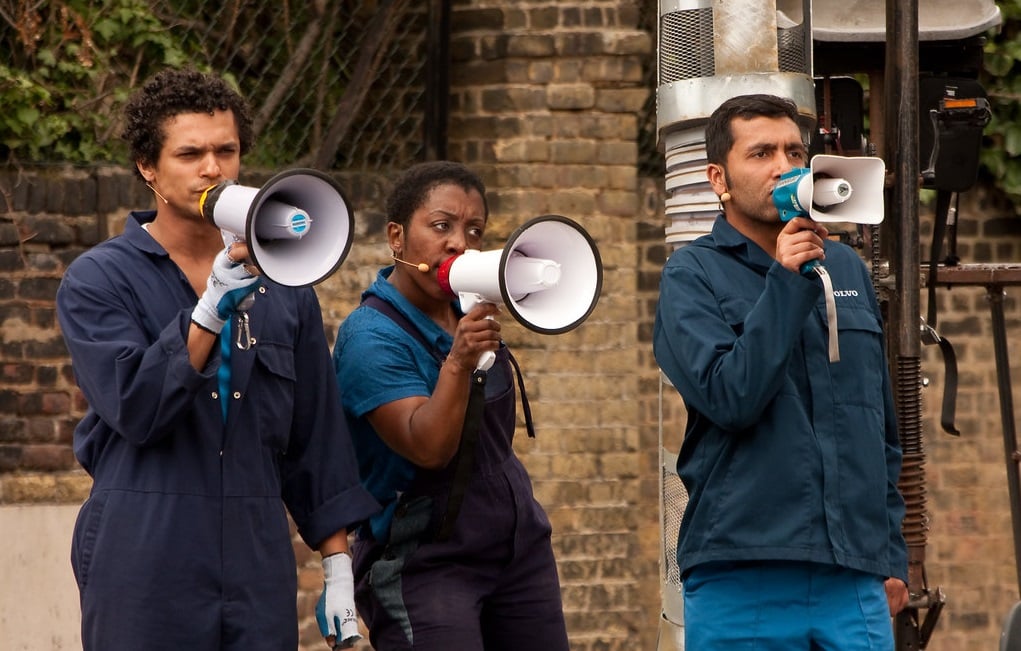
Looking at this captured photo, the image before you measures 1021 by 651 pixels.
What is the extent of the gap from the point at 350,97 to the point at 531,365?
1440mm

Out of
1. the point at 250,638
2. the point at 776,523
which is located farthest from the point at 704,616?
the point at 250,638

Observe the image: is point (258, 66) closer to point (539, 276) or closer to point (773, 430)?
point (539, 276)

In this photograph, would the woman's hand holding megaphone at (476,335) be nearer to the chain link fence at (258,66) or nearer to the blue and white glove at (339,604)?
the blue and white glove at (339,604)

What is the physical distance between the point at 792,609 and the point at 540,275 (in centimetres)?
96

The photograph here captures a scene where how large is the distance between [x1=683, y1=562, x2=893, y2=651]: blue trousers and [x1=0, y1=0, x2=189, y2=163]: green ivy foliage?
401cm

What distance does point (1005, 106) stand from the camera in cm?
852

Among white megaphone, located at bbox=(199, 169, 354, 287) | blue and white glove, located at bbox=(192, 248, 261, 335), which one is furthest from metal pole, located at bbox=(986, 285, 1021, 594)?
blue and white glove, located at bbox=(192, 248, 261, 335)

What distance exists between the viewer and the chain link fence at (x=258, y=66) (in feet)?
21.9

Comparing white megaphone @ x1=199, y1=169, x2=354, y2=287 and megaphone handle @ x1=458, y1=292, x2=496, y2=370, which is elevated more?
white megaphone @ x1=199, y1=169, x2=354, y2=287

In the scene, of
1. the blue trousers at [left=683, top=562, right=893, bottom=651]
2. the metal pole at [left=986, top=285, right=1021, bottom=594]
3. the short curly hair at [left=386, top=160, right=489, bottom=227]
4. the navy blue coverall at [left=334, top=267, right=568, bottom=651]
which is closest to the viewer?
the blue trousers at [left=683, top=562, right=893, bottom=651]

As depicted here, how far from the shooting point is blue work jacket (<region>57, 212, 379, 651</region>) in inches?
134

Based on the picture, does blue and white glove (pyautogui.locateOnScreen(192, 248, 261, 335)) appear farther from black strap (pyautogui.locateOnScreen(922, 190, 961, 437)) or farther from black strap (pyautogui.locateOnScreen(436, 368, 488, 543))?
black strap (pyautogui.locateOnScreen(922, 190, 961, 437))

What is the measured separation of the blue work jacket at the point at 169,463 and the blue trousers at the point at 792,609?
994mm

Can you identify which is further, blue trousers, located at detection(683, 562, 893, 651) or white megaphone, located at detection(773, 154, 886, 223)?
blue trousers, located at detection(683, 562, 893, 651)
